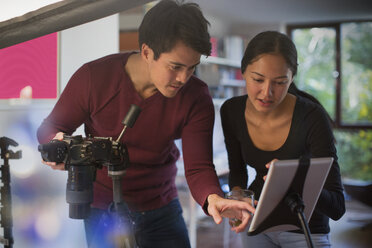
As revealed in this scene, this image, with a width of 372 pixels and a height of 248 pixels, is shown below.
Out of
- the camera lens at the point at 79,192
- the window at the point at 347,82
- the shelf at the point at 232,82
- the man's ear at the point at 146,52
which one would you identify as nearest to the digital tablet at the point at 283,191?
the camera lens at the point at 79,192

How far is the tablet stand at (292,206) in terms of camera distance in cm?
94

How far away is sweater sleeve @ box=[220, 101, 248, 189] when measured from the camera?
1.46 metres

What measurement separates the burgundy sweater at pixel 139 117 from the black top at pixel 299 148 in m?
0.13

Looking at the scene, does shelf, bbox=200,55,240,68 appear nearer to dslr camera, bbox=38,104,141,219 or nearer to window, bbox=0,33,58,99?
window, bbox=0,33,58,99

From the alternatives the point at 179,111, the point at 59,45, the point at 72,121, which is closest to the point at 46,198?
the point at 59,45

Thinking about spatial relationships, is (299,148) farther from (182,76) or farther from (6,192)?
(6,192)

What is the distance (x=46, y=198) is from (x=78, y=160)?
1.13 metres

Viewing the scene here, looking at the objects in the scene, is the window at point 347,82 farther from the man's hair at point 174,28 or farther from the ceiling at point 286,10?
the man's hair at point 174,28

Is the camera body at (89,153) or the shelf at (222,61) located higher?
the shelf at (222,61)

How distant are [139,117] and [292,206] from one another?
57 centimetres

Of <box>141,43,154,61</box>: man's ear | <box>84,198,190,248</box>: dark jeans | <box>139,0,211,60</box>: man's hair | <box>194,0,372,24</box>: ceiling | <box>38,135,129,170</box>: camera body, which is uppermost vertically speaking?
<box>194,0,372,24</box>: ceiling

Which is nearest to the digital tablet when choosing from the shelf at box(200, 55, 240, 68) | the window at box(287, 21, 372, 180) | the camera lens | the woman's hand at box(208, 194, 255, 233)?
the woman's hand at box(208, 194, 255, 233)

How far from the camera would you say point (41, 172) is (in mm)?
1999

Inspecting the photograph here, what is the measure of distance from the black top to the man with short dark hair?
13cm
